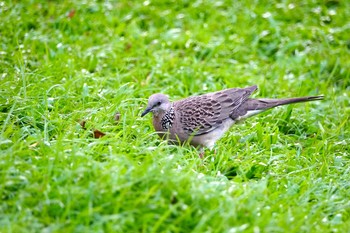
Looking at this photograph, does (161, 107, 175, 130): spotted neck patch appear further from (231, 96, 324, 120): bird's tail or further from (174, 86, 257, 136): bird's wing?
(231, 96, 324, 120): bird's tail

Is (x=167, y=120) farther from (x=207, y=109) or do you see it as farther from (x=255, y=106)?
(x=255, y=106)

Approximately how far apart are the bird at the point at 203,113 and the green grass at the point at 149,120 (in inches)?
7.3

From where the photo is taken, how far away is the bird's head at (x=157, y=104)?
6027 mm

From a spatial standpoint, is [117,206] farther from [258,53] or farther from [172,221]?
[258,53]

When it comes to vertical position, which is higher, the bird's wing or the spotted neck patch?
the spotted neck patch

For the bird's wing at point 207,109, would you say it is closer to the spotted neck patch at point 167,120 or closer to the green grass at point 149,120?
the spotted neck patch at point 167,120

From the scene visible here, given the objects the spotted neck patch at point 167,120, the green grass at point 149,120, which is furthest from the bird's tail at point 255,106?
the spotted neck patch at point 167,120

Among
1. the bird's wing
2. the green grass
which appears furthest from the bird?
the green grass

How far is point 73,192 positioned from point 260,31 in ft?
18.1

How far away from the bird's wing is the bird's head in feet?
0.59

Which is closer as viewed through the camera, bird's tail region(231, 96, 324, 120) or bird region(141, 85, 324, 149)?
bird region(141, 85, 324, 149)

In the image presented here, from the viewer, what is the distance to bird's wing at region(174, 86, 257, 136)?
6160 mm

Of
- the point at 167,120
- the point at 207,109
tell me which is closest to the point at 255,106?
the point at 207,109

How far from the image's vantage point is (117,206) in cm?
425
